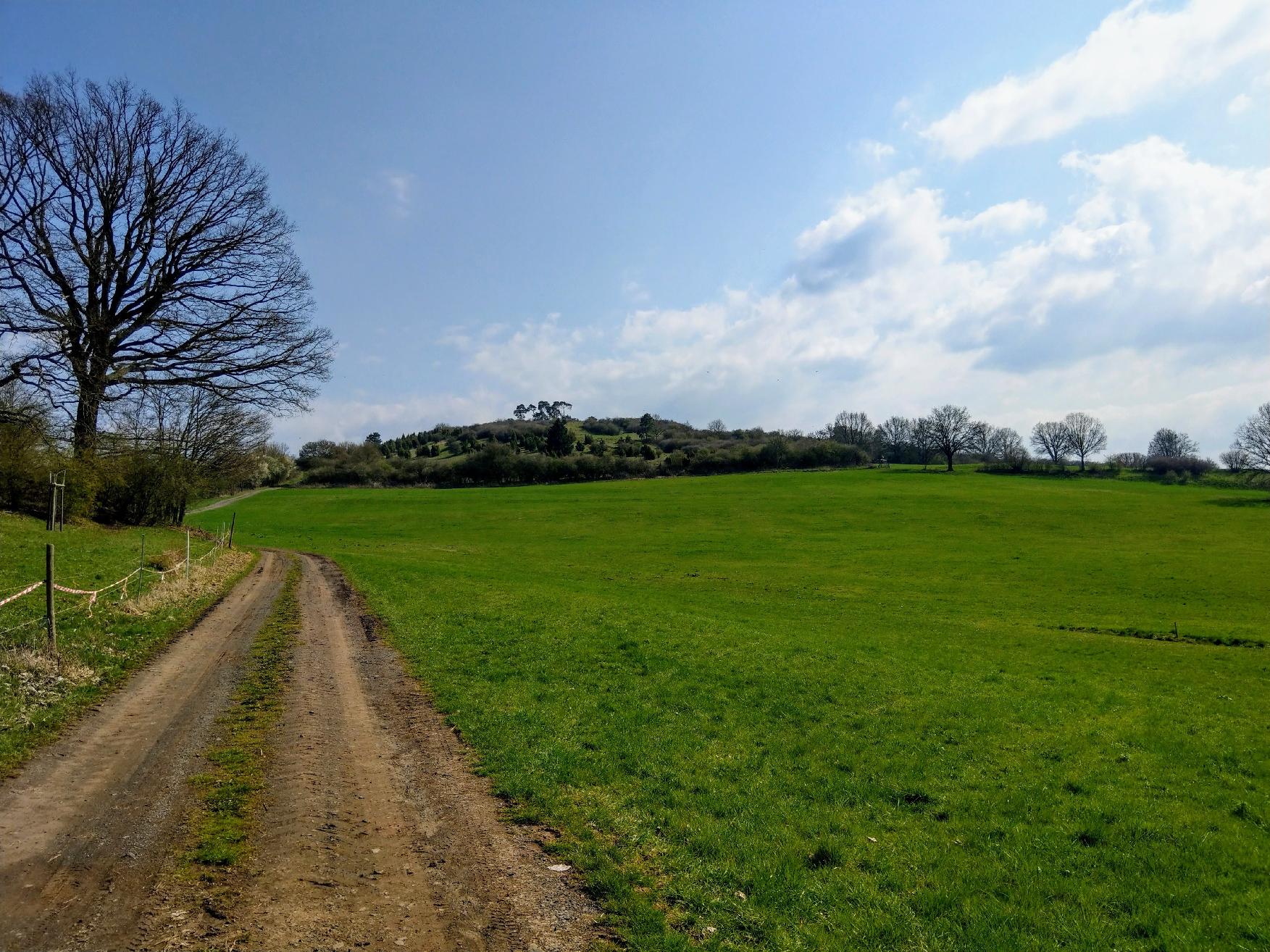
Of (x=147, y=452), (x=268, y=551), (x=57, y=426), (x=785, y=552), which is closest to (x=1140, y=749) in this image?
(x=785, y=552)

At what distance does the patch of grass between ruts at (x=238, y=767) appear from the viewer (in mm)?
6879

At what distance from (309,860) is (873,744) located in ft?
30.8

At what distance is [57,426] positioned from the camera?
30.5 metres

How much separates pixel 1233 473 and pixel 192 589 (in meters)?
144

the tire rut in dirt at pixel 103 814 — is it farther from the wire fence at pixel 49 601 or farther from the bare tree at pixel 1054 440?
the bare tree at pixel 1054 440

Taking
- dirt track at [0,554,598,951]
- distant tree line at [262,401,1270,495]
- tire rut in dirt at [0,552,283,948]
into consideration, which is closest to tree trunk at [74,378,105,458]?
tire rut in dirt at [0,552,283,948]

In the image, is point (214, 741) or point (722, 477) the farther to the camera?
point (722, 477)

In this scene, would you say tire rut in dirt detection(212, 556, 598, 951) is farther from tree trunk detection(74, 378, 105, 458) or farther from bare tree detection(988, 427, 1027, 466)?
bare tree detection(988, 427, 1027, 466)

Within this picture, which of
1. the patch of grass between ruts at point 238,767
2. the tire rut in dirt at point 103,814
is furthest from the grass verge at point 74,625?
the patch of grass between ruts at point 238,767

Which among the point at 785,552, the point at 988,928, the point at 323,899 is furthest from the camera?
the point at 785,552

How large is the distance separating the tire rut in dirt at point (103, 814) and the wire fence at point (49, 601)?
208cm

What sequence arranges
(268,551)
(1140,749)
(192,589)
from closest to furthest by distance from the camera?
1. (1140,749)
2. (192,589)
3. (268,551)

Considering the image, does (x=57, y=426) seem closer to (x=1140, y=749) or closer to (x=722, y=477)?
(x=1140, y=749)

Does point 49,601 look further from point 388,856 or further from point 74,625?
point 388,856
